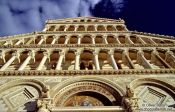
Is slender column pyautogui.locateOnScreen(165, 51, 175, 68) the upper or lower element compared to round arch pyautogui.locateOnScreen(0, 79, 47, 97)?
upper

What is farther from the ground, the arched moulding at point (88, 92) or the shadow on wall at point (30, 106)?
the arched moulding at point (88, 92)

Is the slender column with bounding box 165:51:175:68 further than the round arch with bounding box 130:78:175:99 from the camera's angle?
Yes

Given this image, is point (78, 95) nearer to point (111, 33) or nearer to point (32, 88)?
point (32, 88)

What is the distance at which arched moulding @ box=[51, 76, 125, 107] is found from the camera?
1446 cm

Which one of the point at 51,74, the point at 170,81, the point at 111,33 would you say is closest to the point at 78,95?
the point at 51,74

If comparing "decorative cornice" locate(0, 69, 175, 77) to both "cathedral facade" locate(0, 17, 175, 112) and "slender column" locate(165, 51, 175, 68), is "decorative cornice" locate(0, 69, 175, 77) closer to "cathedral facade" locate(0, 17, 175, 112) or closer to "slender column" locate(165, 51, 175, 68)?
"cathedral facade" locate(0, 17, 175, 112)

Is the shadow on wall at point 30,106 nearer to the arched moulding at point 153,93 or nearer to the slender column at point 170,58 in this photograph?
the arched moulding at point 153,93

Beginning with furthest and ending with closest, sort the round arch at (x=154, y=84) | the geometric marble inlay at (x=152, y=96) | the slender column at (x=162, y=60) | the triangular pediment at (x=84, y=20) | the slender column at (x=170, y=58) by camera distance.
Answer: the triangular pediment at (x=84, y=20)
the slender column at (x=170, y=58)
the slender column at (x=162, y=60)
the round arch at (x=154, y=84)
the geometric marble inlay at (x=152, y=96)

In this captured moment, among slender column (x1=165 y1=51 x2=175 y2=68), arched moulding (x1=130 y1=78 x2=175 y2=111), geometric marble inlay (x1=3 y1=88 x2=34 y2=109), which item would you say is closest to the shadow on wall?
geometric marble inlay (x1=3 y1=88 x2=34 y2=109)

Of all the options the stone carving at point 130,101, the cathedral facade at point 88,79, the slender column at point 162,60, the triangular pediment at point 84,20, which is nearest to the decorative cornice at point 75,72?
the cathedral facade at point 88,79

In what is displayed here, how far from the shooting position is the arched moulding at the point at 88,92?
1446 cm

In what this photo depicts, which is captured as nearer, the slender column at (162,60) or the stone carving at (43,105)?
the stone carving at (43,105)

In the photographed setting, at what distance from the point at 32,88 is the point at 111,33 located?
12.5 metres

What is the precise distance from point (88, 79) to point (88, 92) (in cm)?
77
